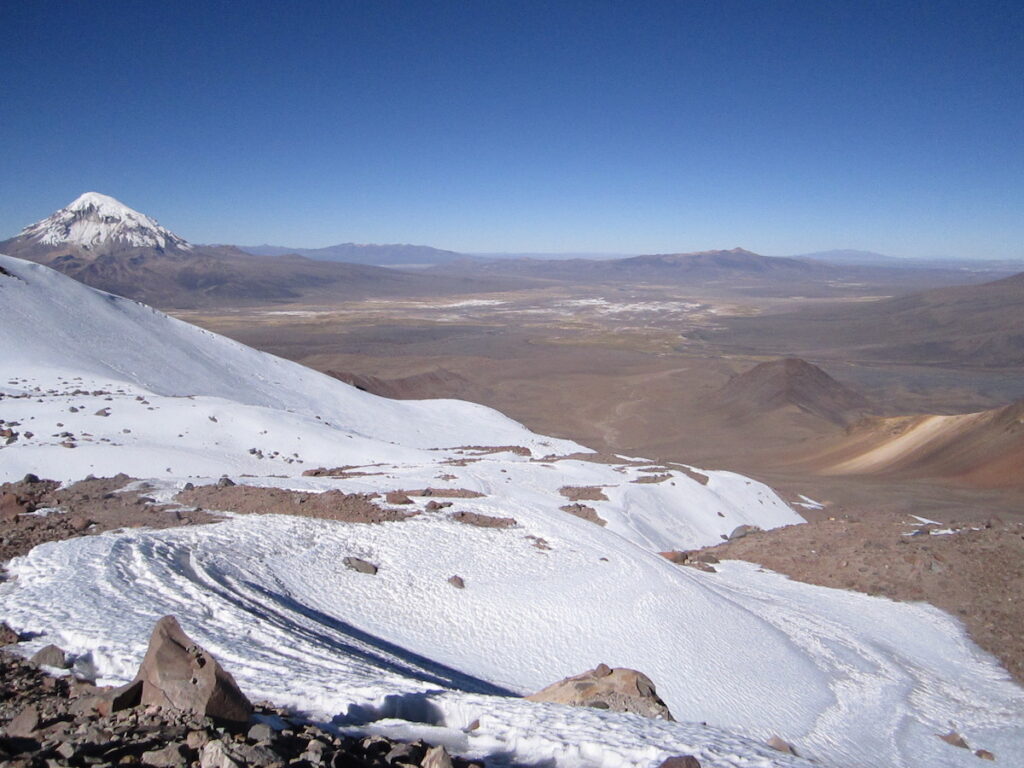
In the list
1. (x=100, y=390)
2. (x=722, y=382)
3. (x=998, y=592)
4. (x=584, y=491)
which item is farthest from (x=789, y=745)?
Answer: (x=722, y=382)

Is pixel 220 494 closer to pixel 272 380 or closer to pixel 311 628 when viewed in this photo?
pixel 311 628

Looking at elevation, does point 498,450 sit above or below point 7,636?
below

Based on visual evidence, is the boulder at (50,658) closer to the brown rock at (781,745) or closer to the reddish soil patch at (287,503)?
the reddish soil patch at (287,503)

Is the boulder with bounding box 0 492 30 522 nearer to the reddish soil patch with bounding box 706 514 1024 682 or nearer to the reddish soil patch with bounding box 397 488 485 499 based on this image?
the reddish soil patch with bounding box 397 488 485 499

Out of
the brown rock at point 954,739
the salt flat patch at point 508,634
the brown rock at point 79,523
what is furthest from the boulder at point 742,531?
the brown rock at point 79,523

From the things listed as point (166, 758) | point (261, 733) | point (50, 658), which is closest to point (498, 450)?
point (50, 658)

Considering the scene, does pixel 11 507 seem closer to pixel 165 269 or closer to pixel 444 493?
pixel 444 493
